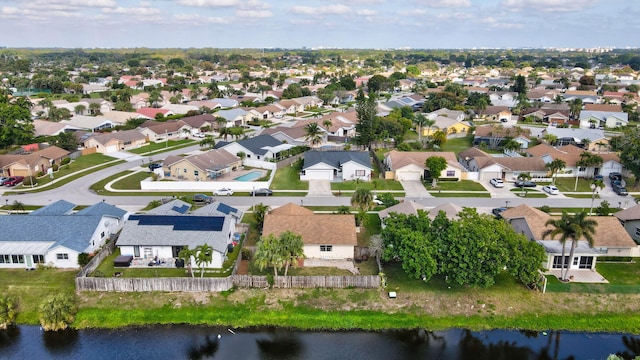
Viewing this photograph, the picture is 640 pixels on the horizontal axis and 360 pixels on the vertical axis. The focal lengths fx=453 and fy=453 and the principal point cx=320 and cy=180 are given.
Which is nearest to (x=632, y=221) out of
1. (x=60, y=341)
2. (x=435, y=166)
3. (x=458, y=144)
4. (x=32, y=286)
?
(x=435, y=166)

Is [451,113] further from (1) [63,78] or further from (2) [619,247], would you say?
(1) [63,78]

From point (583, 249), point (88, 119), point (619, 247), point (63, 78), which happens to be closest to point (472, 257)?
point (583, 249)

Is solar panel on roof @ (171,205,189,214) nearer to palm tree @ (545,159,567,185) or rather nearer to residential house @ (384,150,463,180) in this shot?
residential house @ (384,150,463,180)

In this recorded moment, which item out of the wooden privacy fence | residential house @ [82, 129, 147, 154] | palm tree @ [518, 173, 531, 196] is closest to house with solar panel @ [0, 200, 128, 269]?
the wooden privacy fence

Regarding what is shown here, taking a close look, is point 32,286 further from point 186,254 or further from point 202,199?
point 202,199

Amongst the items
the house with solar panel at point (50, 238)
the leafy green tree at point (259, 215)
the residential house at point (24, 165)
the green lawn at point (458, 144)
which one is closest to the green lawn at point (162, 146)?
→ the residential house at point (24, 165)

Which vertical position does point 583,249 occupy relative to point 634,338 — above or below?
above

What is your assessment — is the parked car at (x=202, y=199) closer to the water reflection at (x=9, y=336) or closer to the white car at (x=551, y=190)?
the water reflection at (x=9, y=336)
